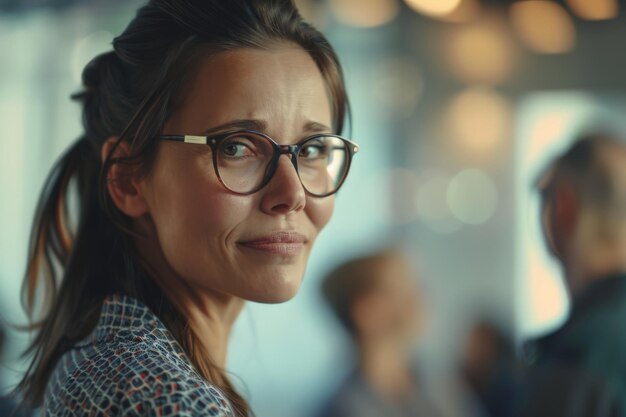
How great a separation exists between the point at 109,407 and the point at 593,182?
4.95ft

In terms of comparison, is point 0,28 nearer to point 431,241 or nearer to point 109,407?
point 431,241

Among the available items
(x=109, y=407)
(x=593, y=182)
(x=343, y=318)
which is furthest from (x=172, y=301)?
(x=343, y=318)

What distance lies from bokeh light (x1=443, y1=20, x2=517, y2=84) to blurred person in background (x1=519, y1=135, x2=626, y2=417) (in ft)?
7.57

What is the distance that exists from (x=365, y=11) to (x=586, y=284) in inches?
114

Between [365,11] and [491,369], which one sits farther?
[365,11]

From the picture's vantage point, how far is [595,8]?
3.92 metres

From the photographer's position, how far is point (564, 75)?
409 centimetres

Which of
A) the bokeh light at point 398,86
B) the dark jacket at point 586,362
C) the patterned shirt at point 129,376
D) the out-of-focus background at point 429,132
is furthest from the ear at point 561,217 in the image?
the bokeh light at point 398,86

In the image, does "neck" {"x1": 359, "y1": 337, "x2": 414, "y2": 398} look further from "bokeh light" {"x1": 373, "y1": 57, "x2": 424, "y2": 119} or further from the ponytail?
"bokeh light" {"x1": 373, "y1": 57, "x2": 424, "y2": 119}

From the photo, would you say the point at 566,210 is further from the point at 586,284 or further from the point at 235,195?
the point at 235,195

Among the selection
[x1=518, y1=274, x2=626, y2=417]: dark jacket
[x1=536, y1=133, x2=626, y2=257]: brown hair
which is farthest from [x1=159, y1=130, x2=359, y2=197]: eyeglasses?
[x1=536, y1=133, x2=626, y2=257]: brown hair

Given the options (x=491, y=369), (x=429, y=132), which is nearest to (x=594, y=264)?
(x=491, y=369)

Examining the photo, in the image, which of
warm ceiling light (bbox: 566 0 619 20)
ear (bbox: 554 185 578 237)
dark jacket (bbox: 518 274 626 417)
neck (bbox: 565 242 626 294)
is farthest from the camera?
warm ceiling light (bbox: 566 0 619 20)

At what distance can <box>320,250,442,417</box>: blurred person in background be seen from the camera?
251 centimetres
